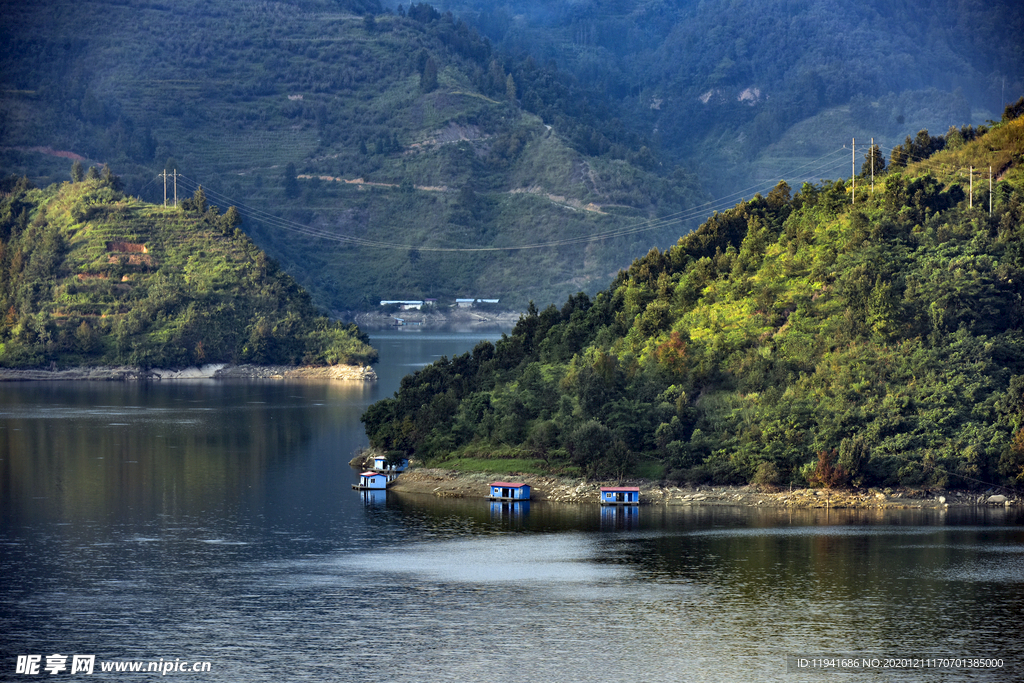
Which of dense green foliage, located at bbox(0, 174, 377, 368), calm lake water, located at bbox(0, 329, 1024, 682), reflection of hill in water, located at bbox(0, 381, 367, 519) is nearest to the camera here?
calm lake water, located at bbox(0, 329, 1024, 682)

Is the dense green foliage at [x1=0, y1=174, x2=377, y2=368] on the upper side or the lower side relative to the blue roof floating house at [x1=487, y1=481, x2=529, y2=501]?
upper

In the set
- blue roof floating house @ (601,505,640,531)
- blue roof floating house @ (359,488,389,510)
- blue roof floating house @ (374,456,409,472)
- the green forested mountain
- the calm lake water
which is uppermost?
the green forested mountain

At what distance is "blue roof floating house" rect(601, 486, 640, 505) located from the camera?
260 ft

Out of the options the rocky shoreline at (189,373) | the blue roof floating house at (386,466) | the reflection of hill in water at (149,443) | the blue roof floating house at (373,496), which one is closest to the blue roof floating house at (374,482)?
the blue roof floating house at (373,496)

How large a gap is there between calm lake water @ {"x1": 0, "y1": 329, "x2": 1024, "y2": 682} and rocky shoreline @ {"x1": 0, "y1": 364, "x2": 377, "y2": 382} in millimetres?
90857

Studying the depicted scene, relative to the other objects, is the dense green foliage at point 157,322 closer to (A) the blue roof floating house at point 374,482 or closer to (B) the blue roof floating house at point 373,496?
(A) the blue roof floating house at point 374,482

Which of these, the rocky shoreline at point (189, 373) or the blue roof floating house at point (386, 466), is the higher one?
the rocky shoreline at point (189, 373)

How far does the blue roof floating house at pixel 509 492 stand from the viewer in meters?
81.2

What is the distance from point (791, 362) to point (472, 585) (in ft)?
113

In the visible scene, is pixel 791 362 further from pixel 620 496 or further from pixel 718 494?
pixel 620 496

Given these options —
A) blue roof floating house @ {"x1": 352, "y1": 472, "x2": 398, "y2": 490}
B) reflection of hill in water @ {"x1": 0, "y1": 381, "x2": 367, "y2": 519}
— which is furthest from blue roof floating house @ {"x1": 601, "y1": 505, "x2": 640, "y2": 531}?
reflection of hill in water @ {"x1": 0, "y1": 381, "x2": 367, "y2": 519}

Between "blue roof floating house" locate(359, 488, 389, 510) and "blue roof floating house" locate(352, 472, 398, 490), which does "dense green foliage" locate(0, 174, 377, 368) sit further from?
"blue roof floating house" locate(359, 488, 389, 510)

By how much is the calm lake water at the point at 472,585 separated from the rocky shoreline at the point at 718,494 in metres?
1.52

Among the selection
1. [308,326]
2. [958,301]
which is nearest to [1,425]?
[308,326]
